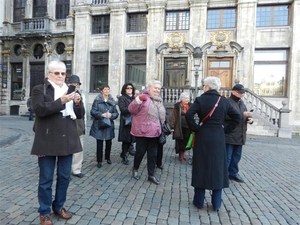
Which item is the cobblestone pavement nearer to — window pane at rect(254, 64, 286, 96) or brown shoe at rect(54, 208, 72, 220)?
brown shoe at rect(54, 208, 72, 220)

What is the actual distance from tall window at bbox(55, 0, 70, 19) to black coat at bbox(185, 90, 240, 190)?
1830 cm

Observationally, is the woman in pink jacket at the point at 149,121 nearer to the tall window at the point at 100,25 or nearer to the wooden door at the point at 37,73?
the tall window at the point at 100,25

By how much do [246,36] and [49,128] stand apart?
14476 millimetres

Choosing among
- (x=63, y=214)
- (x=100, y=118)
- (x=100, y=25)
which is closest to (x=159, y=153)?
(x=100, y=118)

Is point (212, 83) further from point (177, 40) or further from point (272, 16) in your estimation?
point (272, 16)

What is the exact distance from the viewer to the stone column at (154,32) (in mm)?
15945

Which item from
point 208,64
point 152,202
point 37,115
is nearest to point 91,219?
point 152,202

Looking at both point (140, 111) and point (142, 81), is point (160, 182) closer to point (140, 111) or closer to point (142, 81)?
point (140, 111)

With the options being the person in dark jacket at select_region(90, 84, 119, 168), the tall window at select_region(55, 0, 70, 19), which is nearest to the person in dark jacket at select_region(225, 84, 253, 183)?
the person in dark jacket at select_region(90, 84, 119, 168)

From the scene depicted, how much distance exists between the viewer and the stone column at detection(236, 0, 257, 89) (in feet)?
47.5

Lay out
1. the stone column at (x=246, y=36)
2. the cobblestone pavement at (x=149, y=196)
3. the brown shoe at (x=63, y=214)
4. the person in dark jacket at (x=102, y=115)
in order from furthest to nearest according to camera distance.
Result: the stone column at (x=246, y=36) < the person in dark jacket at (x=102, y=115) < the cobblestone pavement at (x=149, y=196) < the brown shoe at (x=63, y=214)

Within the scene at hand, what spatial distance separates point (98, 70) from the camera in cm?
1800

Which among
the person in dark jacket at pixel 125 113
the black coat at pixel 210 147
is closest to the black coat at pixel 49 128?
the black coat at pixel 210 147

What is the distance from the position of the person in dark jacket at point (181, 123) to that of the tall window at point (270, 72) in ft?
34.2
